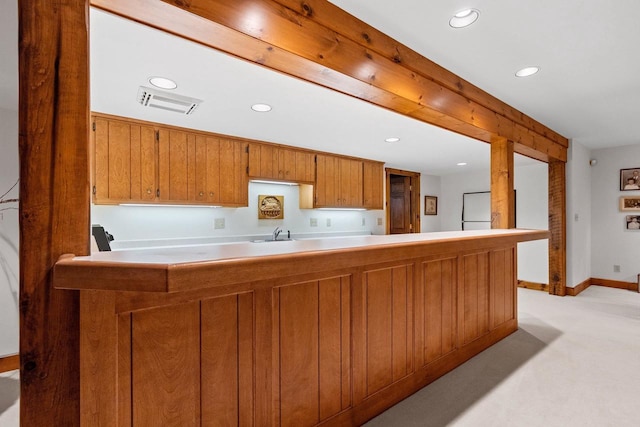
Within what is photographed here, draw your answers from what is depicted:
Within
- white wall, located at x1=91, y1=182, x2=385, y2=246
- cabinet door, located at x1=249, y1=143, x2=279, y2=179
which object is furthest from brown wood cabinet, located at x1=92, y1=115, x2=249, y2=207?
white wall, located at x1=91, y1=182, x2=385, y2=246

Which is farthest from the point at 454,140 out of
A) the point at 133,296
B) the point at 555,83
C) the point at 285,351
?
the point at 133,296

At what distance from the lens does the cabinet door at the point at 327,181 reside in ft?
16.4

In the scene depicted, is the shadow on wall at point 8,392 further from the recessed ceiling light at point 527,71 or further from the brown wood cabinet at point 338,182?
the recessed ceiling light at point 527,71

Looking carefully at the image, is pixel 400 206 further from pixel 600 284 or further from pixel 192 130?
pixel 192 130

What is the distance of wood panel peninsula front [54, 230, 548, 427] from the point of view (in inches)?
41.7

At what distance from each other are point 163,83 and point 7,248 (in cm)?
196

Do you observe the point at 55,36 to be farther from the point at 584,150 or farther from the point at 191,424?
the point at 584,150

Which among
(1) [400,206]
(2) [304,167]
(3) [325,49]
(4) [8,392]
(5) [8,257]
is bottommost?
(4) [8,392]

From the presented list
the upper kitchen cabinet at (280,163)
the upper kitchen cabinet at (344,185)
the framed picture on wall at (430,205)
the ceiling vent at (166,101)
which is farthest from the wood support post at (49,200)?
the framed picture on wall at (430,205)

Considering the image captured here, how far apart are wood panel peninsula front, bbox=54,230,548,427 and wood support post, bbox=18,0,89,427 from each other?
0.28 ft

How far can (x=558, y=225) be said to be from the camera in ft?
15.4

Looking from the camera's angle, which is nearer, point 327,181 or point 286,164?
point 286,164

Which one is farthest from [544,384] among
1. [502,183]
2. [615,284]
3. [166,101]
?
[615,284]

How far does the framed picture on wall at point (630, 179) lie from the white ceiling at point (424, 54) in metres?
1.38
